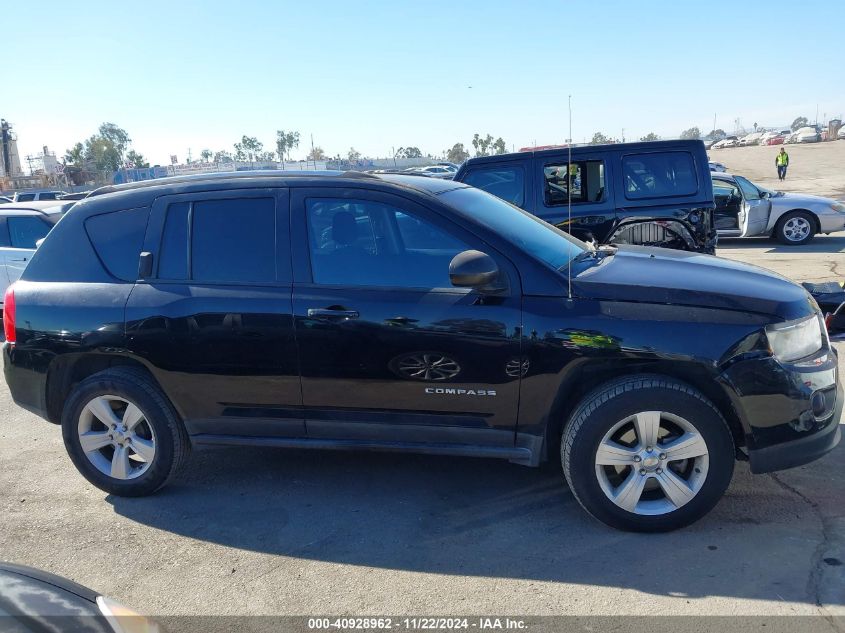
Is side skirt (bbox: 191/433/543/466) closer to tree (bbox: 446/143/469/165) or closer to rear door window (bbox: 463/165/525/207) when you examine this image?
rear door window (bbox: 463/165/525/207)

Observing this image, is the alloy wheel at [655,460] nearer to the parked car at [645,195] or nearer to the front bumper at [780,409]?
the front bumper at [780,409]

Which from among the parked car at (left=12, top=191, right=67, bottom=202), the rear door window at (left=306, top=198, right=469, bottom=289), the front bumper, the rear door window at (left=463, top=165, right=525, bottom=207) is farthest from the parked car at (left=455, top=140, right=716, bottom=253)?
the parked car at (left=12, top=191, right=67, bottom=202)

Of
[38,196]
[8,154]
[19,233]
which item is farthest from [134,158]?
[19,233]

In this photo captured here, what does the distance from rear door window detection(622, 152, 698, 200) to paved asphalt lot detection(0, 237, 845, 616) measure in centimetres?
429

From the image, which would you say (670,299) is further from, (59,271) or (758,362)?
(59,271)

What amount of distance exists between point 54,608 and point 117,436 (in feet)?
7.83

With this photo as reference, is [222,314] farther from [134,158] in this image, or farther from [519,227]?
[134,158]

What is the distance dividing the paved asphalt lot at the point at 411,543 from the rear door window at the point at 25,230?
19.2 feet

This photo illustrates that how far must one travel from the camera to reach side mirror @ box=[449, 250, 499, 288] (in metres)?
3.66

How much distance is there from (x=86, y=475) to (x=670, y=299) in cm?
361

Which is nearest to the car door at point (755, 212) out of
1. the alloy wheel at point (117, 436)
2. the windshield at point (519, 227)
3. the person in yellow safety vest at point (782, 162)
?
the windshield at point (519, 227)

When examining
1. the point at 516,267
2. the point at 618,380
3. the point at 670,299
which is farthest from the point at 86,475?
the point at 670,299

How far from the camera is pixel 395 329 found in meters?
3.86

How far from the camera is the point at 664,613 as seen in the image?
3061mm
